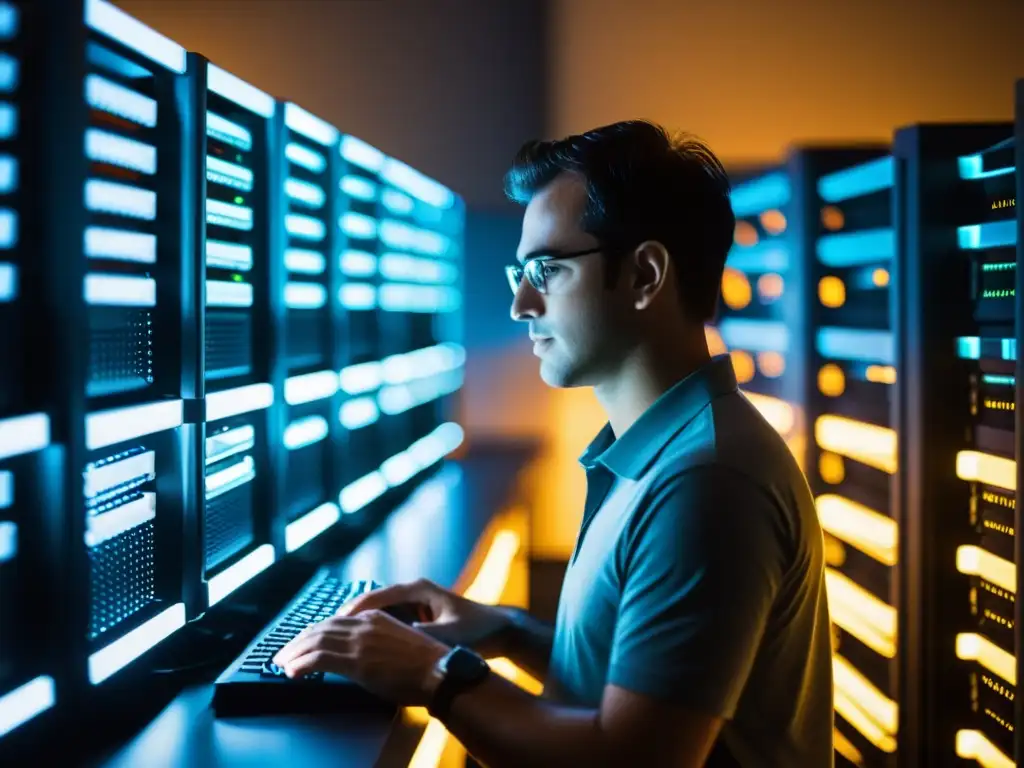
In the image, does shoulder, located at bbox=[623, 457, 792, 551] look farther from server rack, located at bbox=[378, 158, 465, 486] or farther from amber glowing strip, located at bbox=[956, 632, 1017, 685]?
server rack, located at bbox=[378, 158, 465, 486]

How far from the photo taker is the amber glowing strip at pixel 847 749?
7.10ft

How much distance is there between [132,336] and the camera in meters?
1.17

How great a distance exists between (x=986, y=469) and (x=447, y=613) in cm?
98

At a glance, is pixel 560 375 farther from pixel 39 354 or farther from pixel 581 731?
pixel 39 354

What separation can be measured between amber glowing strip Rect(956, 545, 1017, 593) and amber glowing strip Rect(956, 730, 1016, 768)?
0.28 m

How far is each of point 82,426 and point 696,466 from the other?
2.04 feet

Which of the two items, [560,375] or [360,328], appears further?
[360,328]

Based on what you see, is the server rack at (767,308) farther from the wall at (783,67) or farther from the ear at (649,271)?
the ear at (649,271)

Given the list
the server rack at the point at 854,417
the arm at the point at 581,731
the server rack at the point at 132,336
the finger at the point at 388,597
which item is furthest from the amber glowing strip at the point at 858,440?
the server rack at the point at 132,336

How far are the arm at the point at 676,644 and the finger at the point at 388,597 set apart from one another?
363mm

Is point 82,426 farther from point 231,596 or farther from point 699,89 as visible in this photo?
point 699,89

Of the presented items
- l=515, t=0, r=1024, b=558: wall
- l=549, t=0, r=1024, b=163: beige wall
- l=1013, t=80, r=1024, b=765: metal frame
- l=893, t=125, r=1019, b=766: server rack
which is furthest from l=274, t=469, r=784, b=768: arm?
l=549, t=0, r=1024, b=163: beige wall

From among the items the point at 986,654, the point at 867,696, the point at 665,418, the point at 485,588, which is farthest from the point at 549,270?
the point at 867,696

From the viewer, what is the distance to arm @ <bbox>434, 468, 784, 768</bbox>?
0.93 metres
